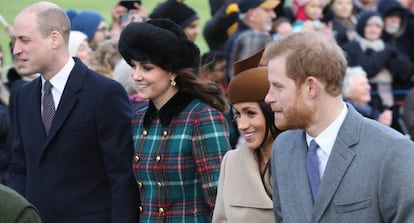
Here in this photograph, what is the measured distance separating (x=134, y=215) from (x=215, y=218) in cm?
75

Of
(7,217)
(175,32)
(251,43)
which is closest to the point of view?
(7,217)

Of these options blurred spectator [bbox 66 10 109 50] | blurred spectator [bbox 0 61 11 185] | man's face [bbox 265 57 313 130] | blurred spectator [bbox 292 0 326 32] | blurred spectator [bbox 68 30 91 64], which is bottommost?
blurred spectator [bbox 0 61 11 185]

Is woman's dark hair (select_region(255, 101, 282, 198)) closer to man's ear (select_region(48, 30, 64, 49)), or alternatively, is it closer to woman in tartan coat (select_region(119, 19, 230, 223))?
woman in tartan coat (select_region(119, 19, 230, 223))

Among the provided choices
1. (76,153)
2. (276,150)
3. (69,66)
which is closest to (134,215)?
(76,153)

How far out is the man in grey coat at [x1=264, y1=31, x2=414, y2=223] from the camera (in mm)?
4410

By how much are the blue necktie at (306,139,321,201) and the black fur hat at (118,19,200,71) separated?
151 centimetres

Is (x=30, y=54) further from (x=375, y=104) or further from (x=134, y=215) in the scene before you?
(x=375, y=104)

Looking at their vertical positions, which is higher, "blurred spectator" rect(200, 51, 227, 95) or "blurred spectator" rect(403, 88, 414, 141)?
"blurred spectator" rect(200, 51, 227, 95)

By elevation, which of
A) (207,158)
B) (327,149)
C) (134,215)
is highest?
(327,149)

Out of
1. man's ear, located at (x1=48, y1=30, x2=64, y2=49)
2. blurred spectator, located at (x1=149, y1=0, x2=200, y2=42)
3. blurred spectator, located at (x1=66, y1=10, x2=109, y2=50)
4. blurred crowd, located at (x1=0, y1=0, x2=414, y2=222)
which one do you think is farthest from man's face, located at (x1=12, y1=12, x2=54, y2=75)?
blurred spectator, located at (x1=66, y1=10, x2=109, y2=50)

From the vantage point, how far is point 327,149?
15.2 feet

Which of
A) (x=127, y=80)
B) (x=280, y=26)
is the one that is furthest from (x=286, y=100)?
(x=280, y=26)

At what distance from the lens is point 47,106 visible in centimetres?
638

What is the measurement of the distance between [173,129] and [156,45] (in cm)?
48
